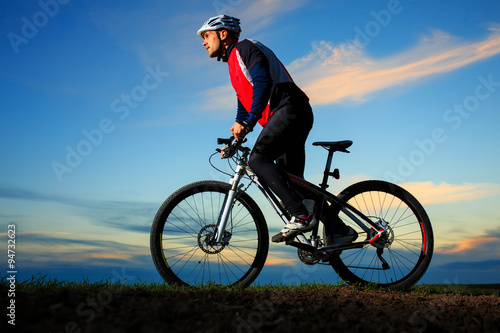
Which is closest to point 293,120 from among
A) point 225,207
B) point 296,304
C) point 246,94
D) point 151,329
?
point 246,94

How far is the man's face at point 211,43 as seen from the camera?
4.84 m

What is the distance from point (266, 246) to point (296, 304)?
4.11 feet

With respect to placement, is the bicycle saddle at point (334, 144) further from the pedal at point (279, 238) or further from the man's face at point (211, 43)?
the man's face at point (211, 43)

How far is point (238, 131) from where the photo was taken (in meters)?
4.40

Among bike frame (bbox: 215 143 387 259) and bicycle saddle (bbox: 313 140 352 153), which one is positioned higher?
bicycle saddle (bbox: 313 140 352 153)

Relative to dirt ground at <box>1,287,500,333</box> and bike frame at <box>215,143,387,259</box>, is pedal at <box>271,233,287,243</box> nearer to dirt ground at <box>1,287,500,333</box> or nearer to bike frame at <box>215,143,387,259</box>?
bike frame at <box>215,143,387,259</box>

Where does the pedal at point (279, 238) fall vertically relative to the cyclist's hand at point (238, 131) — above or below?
below

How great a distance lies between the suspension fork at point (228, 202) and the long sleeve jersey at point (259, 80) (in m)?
0.63

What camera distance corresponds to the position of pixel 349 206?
5.12 meters

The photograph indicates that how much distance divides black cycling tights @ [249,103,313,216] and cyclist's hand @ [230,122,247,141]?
19 centimetres

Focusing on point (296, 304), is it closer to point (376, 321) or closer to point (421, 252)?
point (376, 321)

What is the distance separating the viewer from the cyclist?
4.39 m

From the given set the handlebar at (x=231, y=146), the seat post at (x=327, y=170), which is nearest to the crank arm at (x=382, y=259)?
the seat post at (x=327, y=170)

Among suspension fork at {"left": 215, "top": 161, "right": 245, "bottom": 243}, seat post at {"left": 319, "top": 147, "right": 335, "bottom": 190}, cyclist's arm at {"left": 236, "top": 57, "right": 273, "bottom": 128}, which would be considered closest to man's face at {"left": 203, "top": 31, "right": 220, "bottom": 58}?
cyclist's arm at {"left": 236, "top": 57, "right": 273, "bottom": 128}
